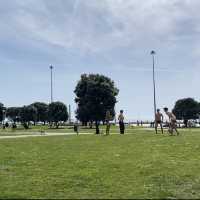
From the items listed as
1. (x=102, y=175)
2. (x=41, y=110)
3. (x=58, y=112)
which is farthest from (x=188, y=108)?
(x=102, y=175)

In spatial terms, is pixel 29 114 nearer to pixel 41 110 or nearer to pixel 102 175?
pixel 41 110

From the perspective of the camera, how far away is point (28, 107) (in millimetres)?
160375

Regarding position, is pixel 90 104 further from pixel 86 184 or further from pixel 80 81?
pixel 86 184

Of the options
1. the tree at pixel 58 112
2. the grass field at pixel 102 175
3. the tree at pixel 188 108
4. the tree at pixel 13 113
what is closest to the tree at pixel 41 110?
the tree at pixel 13 113

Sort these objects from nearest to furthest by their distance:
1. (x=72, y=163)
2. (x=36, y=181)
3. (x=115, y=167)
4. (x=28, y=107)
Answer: (x=36, y=181)
(x=115, y=167)
(x=72, y=163)
(x=28, y=107)

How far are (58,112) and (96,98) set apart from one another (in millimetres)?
37443

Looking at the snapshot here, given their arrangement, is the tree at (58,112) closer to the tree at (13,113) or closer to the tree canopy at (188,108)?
the tree canopy at (188,108)

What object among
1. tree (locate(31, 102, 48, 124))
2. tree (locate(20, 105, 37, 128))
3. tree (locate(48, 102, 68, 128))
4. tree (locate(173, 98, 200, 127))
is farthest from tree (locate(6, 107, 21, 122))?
tree (locate(173, 98, 200, 127))

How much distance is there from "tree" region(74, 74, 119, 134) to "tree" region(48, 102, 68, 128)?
31678 millimetres

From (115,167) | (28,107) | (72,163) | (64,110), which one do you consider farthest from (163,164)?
(28,107)

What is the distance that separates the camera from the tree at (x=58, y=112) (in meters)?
130

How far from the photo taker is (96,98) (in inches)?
3701

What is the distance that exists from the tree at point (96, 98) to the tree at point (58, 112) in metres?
31.7

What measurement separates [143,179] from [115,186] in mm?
1246
